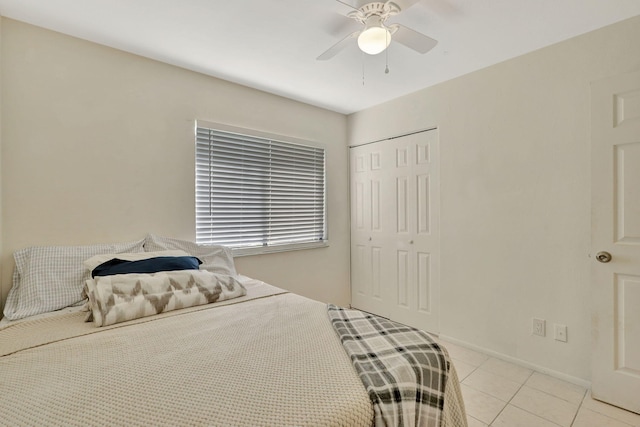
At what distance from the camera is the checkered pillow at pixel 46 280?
5.36 ft

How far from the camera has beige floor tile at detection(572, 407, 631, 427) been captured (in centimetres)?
169

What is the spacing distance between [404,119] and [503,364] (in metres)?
2.38

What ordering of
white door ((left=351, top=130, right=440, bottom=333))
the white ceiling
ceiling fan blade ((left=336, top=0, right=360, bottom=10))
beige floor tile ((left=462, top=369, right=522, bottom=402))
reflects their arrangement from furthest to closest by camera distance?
white door ((left=351, top=130, right=440, bottom=333)) → beige floor tile ((left=462, top=369, right=522, bottom=402)) → the white ceiling → ceiling fan blade ((left=336, top=0, right=360, bottom=10))

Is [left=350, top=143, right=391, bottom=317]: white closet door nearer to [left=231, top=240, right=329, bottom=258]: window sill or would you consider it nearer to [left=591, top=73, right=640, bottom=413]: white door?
[left=231, top=240, right=329, bottom=258]: window sill

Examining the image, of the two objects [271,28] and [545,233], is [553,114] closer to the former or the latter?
[545,233]

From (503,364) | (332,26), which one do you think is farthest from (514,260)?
(332,26)

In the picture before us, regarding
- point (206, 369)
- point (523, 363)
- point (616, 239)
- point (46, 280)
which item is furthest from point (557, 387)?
point (46, 280)

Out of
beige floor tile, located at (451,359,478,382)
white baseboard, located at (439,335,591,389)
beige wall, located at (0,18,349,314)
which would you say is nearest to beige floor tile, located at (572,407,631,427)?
white baseboard, located at (439,335,591,389)

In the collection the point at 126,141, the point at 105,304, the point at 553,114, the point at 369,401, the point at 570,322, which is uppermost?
the point at 553,114

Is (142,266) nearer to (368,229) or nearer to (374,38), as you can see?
(374,38)

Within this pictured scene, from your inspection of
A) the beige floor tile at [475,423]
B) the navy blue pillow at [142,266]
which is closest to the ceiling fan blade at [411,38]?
the navy blue pillow at [142,266]

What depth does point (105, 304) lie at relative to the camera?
4.80ft

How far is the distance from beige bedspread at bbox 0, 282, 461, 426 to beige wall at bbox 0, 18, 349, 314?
0.80 metres

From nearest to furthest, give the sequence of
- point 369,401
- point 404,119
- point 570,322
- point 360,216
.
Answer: point 369,401
point 570,322
point 404,119
point 360,216
